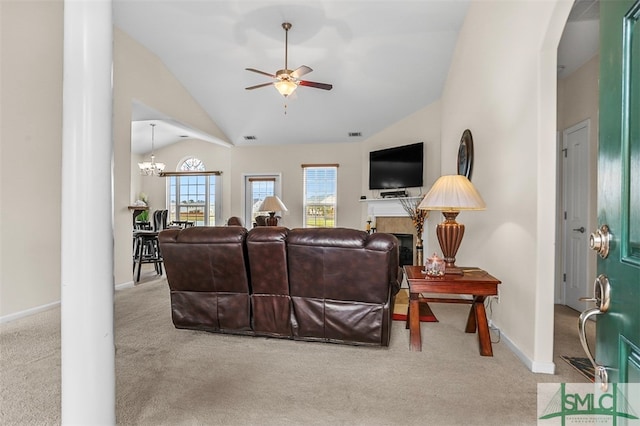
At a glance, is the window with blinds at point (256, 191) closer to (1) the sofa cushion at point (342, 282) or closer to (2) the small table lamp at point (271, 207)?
(2) the small table lamp at point (271, 207)

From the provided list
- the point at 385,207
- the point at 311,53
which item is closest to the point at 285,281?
the point at 311,53

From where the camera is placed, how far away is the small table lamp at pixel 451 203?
8.50 ft

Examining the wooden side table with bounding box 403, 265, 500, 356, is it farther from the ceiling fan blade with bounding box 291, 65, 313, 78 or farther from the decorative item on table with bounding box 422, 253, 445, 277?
the ceiling fan blade with bounding box 291, 65, 313, 78

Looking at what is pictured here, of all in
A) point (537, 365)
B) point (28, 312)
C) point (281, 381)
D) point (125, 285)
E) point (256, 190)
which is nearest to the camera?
point (281, 381)

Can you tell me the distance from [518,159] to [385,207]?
177 inches

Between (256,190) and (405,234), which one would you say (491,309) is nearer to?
(405,234)

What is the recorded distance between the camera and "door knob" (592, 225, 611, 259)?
2.53 ft

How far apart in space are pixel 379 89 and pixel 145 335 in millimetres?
5094

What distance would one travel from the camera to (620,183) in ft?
2.39

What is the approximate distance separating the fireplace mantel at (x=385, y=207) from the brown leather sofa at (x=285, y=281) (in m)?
4.19

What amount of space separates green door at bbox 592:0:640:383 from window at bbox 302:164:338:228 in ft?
23.3

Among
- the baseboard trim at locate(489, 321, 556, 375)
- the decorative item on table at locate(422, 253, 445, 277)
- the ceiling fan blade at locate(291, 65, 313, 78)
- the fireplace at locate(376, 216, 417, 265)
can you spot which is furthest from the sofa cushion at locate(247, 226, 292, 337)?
the fireplace at locate(376, 216, 417, 265)

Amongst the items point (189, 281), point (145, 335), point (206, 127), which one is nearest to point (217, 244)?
point (189, 281)

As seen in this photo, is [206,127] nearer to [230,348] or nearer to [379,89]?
[379,89]
